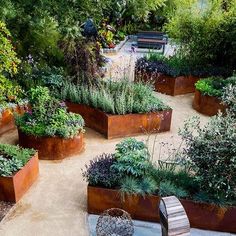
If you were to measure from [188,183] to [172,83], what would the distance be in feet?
14.9

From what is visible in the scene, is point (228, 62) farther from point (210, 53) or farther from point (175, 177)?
point (175, 177)

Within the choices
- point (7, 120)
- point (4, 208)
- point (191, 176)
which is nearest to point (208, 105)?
point (191, 176)

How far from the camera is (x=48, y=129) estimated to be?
608cm

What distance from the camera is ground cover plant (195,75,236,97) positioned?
8.09 meters

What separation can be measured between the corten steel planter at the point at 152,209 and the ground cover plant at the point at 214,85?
152 inches

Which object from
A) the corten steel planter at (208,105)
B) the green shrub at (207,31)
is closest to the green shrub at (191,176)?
the corten steel planter at (208,105)

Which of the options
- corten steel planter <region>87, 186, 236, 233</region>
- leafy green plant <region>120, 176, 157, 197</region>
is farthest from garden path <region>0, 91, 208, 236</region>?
leafy green plant <region>120, 176, 157, 197</region>

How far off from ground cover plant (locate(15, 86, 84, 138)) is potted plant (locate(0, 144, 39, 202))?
679 mm

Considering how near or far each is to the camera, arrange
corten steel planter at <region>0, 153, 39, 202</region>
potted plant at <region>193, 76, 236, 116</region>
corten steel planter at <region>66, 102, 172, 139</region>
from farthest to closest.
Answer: potted plant at <region>193, 76, 236, 116</region>, corten steel planter at <region>66, 102, 172, 139</region>, corten steel planter at <region>0, 153, 39, 202</region>

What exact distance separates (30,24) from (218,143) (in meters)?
4.68

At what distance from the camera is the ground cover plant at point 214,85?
809 centimetres

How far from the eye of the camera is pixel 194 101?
28.1 feet

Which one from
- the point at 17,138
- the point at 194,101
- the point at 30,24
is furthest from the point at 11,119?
the point at 194,101

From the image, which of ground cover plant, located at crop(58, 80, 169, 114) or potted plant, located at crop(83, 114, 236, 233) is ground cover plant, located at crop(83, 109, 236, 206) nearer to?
potted plant, located at crop(83, 114, 236, 233)
